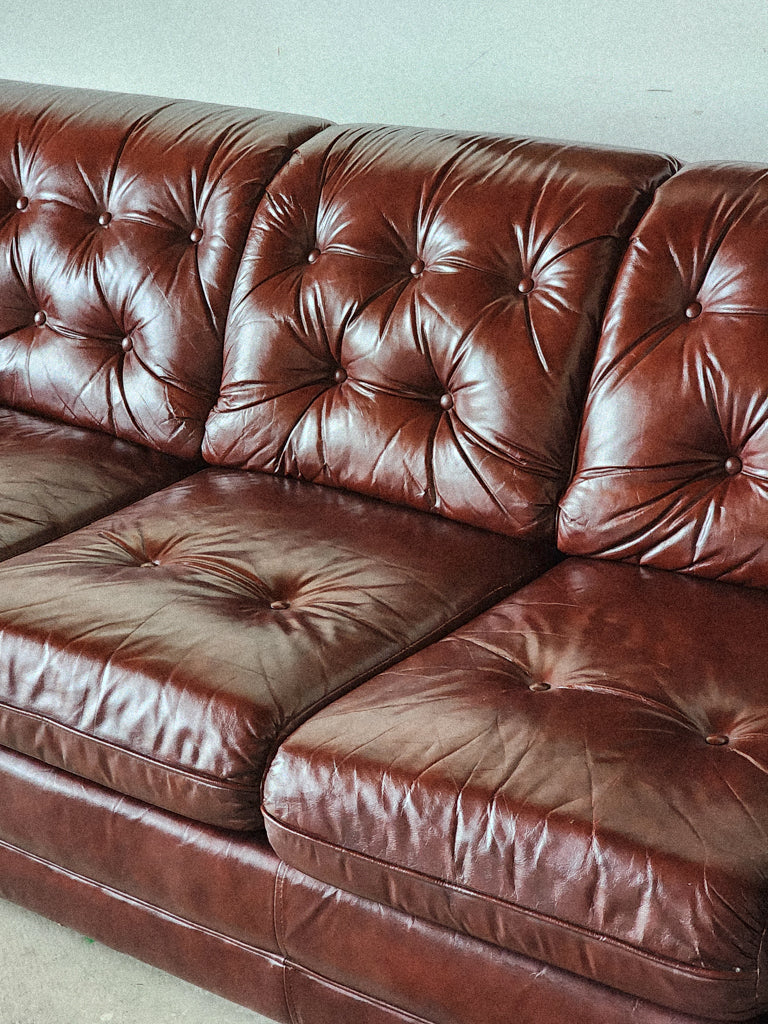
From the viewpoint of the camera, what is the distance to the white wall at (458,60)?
189 centimetres

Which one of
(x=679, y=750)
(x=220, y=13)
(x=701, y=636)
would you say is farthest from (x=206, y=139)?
(x=679, y=750)

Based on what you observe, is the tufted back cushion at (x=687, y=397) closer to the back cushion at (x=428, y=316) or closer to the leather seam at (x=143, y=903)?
the back cushion at (x=428, y=316)

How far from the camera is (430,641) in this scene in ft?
4.91

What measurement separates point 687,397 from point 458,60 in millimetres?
866

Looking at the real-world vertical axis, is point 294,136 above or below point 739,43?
below

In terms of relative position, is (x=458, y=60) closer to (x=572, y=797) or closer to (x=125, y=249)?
(x=125, y=249)

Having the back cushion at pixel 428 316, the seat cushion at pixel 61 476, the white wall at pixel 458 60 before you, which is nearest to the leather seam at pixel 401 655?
the back cushion at pixel 428 316

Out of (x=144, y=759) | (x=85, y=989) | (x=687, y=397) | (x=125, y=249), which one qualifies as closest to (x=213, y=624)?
(x=144, y=759)

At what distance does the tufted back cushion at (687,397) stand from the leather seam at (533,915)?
58 cm

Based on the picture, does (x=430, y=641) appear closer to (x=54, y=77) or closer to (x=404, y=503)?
(x=404, y=503)

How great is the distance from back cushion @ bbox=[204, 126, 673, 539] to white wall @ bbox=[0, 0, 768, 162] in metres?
0.27

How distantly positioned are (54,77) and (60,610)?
1572 mm

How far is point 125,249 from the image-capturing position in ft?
6.68

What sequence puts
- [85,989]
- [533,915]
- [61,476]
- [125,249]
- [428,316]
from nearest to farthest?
[533,915] → [85,989] → [428,316] → [61,476] → [125,249]
